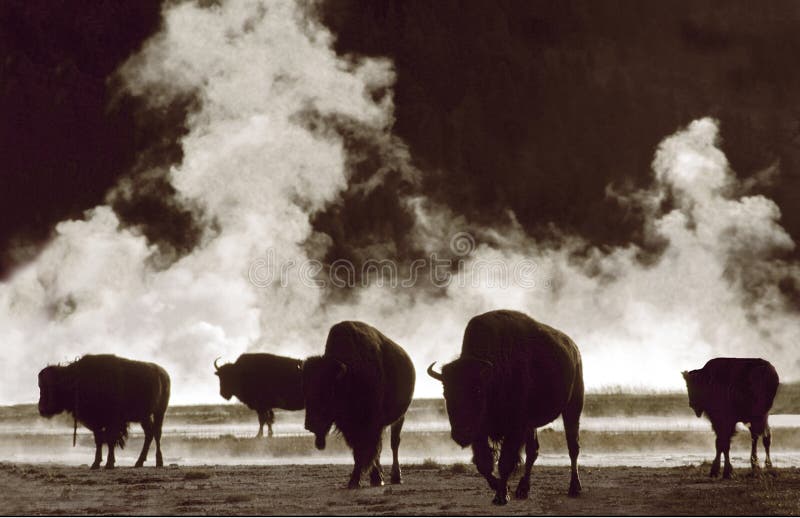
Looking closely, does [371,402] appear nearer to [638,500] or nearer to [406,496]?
[406,496]

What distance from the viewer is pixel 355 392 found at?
52.2 feet

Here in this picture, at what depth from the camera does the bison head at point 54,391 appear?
2448cm

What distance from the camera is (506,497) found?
1302 centimetres

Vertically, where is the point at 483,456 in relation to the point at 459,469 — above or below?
above

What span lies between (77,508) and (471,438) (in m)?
5.66

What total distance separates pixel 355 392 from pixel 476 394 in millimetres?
3804

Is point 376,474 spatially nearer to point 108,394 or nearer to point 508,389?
point 508,389

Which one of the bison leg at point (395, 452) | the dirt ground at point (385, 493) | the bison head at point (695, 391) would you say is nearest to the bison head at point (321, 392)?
the dirt ground at point (385, 493)

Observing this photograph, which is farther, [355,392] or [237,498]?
[355,392]

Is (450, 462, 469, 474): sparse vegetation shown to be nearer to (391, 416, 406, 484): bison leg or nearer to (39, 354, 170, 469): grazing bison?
(391, 416, 406, 484): bison leg

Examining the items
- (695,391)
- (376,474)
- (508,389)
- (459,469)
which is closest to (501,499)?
(508,389)

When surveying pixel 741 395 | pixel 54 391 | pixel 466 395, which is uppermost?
pixel 54 391

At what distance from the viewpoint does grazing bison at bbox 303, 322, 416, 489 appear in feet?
50.3

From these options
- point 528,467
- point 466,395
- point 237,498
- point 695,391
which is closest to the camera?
point 466,395
